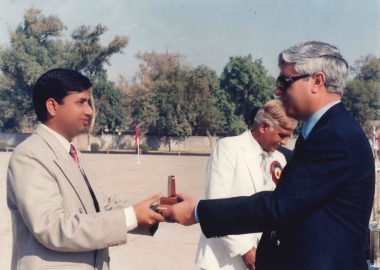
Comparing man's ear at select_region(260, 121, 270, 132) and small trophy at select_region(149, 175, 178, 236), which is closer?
small trophy at select_region(149, 175, 178, 236)

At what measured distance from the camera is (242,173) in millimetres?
3139

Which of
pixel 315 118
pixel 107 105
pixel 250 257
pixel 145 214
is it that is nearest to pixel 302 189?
pixel 315 118

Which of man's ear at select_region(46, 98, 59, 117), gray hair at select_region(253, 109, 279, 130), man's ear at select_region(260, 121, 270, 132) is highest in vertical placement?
man's ear at select_region(46, 98, 59, 117)

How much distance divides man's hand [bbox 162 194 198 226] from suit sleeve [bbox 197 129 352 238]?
28cm

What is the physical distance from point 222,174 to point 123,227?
48.6 inches

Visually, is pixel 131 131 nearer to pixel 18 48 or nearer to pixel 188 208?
pixel 18 48

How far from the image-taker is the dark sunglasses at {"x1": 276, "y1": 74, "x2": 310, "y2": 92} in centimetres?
189

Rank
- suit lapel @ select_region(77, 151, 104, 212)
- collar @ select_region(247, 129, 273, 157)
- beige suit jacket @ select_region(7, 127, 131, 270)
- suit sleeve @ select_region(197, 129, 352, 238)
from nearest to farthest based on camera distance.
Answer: suit sleeve @ select_region(197, 129, 352, 238) → beige suit jacket @ select_region(7, 127, 131, 270) → suit lapel @ select_region(77, 151, 104, 212) → collar @ select_region(247, 129, 273, 157)

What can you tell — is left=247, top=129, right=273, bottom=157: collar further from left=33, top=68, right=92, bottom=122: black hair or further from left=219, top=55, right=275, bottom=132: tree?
left=219, top=55, right=275, bottom=132: tree

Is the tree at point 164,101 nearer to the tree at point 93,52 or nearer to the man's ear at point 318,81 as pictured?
the tree at point 93,52

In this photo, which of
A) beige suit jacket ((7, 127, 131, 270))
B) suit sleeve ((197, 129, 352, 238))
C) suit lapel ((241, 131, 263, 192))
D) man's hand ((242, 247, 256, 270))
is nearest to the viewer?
suit sleeve ((197, 129, 352, 238))

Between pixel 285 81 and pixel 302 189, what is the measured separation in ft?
1.52

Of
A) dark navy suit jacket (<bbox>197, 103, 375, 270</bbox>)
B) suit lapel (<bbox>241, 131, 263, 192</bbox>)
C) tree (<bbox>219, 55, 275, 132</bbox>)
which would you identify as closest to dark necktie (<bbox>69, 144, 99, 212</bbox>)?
dark navy suit jacket (<bbox>197, 103, 375, 270</bbox>)

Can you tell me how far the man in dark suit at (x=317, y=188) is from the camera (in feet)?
5.61
